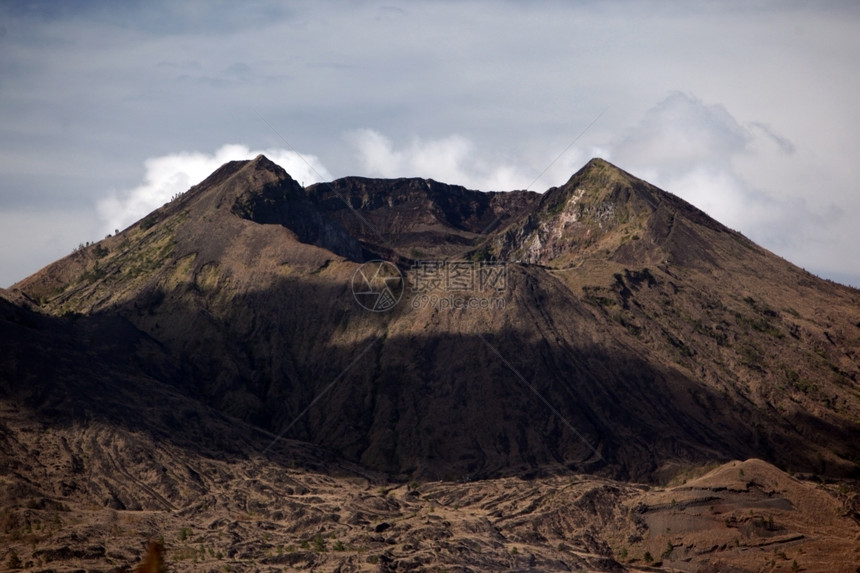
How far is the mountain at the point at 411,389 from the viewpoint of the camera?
80.5 metres

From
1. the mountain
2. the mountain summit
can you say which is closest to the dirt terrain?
the mountain

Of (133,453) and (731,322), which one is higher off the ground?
(731,322)

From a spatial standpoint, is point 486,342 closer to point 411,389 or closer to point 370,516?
point 411,389

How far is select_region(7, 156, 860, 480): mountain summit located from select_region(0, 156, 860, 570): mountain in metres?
0.33

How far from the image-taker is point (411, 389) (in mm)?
106438

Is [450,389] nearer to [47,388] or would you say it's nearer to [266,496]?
[266,496]

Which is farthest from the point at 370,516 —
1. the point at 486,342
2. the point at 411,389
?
the point at 486,342

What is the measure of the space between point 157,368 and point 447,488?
1318 inches

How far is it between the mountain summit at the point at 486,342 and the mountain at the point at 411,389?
0.33m

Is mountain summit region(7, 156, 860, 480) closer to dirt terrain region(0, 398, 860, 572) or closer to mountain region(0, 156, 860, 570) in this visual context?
mountain region(0, 156, 860, 570)

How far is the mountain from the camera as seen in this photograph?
80.5 meters

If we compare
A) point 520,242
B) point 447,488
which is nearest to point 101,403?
point 447,488

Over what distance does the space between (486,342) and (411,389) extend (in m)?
9.77

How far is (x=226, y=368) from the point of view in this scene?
11056 cm
